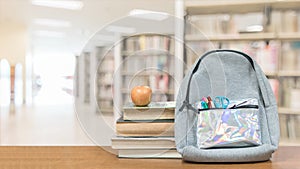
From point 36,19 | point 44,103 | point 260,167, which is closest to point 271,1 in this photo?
point 260,167

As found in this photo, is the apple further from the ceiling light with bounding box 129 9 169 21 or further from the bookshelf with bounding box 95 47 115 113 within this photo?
the ceiling light with bounding box 129 9 169 21

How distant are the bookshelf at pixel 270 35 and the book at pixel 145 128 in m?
1.85

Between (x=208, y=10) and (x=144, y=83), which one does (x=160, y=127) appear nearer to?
(x=144, y=83)

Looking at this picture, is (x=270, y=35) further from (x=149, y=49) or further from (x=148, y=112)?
(x=148, y=112)

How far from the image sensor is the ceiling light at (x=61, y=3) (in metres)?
5.93

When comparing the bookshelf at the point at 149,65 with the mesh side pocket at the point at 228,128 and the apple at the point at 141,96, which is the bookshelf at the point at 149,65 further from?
the mesh side pocket at the point at 228,128

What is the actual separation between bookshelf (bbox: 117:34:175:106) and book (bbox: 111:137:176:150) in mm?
165

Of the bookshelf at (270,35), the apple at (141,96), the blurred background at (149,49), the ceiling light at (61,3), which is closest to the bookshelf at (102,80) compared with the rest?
the blurred background at (149,49)

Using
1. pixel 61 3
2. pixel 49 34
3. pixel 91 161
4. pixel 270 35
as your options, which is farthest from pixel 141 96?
pixel 49 34

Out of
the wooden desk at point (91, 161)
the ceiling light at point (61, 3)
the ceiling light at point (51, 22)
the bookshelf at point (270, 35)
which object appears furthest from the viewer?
the ceiling light at point (51, 22)

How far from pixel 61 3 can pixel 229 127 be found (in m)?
5.90

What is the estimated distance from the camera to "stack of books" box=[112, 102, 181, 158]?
0.66 metres

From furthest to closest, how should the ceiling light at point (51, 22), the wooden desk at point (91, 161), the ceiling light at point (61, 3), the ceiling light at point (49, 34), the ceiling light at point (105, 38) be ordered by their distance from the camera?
the ceiling light at point (49, 34), the ceiling light at point (51, 22), the ceiling light at point (61, 3), the ceiling light at point (105, 38), the wooden desk at point (91, 161)

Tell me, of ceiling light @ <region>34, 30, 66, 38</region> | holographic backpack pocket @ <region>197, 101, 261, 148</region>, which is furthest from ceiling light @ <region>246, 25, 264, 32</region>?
ceiling light @ <region>34, 30, 66, 38</region>
